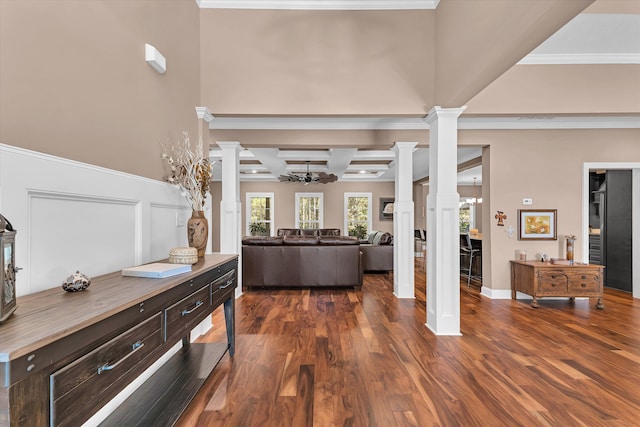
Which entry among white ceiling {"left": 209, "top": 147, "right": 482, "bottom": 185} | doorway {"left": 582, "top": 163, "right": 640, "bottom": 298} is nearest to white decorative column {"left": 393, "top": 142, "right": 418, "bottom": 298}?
white ceiling {"left": 209, "top": 147, "right": 482, "bottom": 185}

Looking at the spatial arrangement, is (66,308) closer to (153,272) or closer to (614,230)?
(153,272)

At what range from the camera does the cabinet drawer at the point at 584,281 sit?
427 centimetres

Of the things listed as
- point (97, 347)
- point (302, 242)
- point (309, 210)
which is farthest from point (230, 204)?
point (309, 210)

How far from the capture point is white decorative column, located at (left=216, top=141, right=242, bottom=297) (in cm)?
458

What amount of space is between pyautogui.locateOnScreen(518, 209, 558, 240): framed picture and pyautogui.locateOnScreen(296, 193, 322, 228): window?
266 inches

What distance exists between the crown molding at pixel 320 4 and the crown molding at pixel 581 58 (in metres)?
1.38

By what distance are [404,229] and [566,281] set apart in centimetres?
223

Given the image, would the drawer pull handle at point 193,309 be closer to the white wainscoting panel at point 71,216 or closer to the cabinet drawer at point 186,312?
the cabinet drawer at point 186,312

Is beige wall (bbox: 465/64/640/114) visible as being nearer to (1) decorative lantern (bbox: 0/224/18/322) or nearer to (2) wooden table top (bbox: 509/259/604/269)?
(2) wooden table top (bbox: 509/259/604/269)

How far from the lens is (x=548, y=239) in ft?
15.7

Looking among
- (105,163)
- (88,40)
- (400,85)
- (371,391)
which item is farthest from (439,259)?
(88,40)

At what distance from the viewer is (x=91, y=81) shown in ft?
5.52

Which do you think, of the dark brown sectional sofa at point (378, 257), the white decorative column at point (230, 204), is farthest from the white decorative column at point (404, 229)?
the white decorative column at point (230, 204)

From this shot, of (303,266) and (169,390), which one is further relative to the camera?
(303,266)
